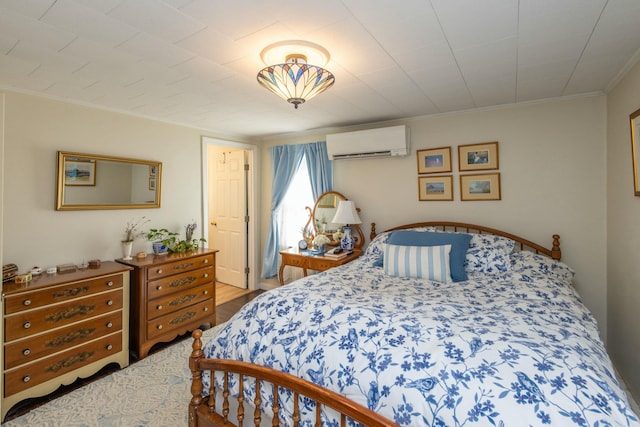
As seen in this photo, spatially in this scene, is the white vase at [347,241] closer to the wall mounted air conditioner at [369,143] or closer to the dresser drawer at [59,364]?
the wall mounted air conditioner at [369,143]

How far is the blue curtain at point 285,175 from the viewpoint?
3.97 meters

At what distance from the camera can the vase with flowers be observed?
2.98 metres

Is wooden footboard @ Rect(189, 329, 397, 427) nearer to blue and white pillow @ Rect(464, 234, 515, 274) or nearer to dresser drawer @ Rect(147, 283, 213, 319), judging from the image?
dresser drawer @ Rect(147, 283, 213, 319)

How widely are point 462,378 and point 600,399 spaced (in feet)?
1.32

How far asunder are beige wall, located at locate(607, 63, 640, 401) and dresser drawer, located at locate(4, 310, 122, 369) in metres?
3.86

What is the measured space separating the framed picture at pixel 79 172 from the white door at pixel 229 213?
1.98 meters

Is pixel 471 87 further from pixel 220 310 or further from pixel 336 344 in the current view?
pixel 220 310

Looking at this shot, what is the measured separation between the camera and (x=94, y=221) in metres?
2.89

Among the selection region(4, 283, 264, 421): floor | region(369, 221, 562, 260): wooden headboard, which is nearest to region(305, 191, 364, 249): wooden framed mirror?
region(369, 221, 562, 260): wooden headboard

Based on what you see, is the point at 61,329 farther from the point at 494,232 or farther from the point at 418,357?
the point at 494,232

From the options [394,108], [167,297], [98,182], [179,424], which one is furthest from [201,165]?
[179,424]

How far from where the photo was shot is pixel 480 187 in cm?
308

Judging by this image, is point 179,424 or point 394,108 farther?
point 394,108

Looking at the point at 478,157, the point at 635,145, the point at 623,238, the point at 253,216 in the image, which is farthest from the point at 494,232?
the point at 253,216
